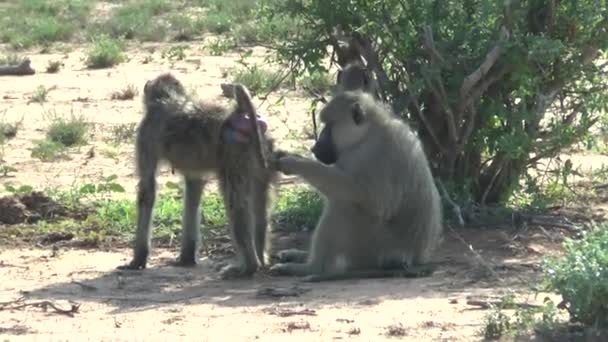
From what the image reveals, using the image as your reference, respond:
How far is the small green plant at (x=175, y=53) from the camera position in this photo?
19.2 m

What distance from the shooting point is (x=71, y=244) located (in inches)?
390

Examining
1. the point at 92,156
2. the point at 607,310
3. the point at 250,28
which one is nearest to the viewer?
the point at 607,310

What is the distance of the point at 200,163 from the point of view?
907 cm

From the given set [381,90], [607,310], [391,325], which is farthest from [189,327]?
[381,90]

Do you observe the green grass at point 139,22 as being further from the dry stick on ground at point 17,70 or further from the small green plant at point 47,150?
the small green plant at point 47,150

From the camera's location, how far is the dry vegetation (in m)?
7.46

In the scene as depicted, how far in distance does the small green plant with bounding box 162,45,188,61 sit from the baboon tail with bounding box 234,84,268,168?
10.0 m

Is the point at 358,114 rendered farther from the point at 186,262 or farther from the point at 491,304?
the point at 491,304

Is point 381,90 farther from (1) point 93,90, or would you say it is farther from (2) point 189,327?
(1) point 93,90

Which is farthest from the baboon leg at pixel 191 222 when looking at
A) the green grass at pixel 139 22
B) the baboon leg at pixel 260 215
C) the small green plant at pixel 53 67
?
the green grass at pixel 139 22

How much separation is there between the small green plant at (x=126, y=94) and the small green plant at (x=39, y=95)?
754 mm

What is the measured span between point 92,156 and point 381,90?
3760 mm

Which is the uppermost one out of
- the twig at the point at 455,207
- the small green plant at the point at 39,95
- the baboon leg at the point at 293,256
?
the small green plant at the point at 39,95

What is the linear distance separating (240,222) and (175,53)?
1065cm
